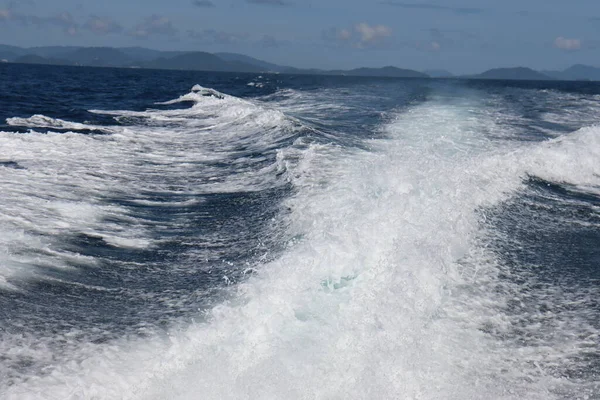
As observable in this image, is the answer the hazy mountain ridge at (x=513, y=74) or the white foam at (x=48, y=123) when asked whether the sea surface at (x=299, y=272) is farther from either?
the hazy mountain ridge at (x=513, y=74)

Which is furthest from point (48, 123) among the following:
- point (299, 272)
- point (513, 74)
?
point (513, 74)

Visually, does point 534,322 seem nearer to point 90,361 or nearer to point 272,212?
point 90,361

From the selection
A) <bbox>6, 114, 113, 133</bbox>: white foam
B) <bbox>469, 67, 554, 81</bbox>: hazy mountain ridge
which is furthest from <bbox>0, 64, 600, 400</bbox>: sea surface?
<bbox>469, 67, 554, 81</bbox>: hazy mountain ridge

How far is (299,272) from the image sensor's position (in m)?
6.99

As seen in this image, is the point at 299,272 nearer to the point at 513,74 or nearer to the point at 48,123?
the point at 48,123

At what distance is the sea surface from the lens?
5062mm

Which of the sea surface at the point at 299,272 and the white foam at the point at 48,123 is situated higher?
the white foam at the point at 48,123

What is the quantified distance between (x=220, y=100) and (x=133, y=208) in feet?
69.1

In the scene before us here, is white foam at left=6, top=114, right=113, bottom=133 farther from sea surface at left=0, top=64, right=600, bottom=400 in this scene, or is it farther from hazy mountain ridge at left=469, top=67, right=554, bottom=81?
hazy mountain ridge at left=469, top=67, right=554, bottom=81

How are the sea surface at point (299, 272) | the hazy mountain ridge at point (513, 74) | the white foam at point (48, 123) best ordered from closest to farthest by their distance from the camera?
1. the sea surface at point (299, 272)
2. the white foam at point (48, 123)
3. the hazy mountain ridge at point (513, 74)

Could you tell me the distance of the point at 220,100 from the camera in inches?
1220

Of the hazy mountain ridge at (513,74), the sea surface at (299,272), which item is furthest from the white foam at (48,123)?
the hazy mountain ridge at (513,74)

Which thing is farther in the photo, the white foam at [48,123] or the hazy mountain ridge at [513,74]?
the hazy mountain ridge at [513,74]

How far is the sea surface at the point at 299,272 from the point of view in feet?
16.6
